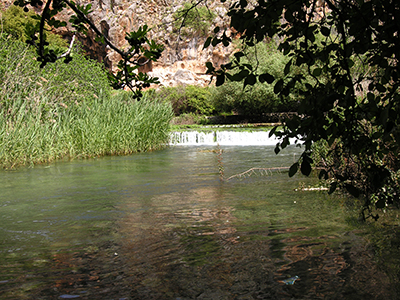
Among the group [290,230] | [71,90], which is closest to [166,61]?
[71,90]

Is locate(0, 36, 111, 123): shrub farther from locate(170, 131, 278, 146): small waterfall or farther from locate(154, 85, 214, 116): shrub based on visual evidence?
locate(154, 85, 214, 116): shrub

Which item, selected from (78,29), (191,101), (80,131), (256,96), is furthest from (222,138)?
(191,101)

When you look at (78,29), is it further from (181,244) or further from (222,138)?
(222,138)

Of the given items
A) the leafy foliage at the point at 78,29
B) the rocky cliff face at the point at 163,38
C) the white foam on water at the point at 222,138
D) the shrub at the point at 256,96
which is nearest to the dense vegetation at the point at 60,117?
the white foam on water at the point at 222,138

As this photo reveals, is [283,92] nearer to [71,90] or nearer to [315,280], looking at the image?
[315,280]

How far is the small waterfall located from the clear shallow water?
1134 cm

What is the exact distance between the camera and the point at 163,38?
53.9 metres

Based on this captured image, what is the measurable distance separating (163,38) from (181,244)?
52112 millimetres

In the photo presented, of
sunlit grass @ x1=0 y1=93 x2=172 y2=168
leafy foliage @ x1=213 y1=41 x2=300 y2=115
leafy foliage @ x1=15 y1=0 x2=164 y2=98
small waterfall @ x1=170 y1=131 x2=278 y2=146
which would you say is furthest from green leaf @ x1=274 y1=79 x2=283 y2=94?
leafy foliage @ x1=213 y1=41 x2=300 y2=115

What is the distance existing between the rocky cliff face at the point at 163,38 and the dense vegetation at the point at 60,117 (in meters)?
34.8

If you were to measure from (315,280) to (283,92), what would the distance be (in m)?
1.62

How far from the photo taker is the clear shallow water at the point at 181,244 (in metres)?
3.04

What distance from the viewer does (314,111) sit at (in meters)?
1.92

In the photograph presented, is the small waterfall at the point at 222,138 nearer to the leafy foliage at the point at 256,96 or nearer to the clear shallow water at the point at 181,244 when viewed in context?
the leafy foliage at the point at 256,96
